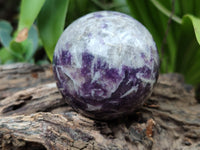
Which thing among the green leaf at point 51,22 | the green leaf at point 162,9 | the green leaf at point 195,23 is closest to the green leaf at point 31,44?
the green leaf at point 51,22

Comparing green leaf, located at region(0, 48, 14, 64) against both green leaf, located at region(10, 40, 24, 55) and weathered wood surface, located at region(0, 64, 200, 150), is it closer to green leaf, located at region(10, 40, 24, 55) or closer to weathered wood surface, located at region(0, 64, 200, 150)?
green leaf, located at region(10, 40, 24, 55)

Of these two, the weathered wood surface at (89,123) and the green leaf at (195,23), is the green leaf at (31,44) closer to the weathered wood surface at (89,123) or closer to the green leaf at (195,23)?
the weathered wood surface at (89,123)

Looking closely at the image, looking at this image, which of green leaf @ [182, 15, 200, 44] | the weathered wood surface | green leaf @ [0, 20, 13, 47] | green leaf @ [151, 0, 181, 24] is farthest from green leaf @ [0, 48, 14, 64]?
green leaf @ [182, 15, 200, 44]

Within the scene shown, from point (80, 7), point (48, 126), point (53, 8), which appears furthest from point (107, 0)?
point (48, 126)

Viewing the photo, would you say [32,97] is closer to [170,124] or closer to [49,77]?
[49,77]

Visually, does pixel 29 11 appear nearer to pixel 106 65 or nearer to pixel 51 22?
pixel 51 22

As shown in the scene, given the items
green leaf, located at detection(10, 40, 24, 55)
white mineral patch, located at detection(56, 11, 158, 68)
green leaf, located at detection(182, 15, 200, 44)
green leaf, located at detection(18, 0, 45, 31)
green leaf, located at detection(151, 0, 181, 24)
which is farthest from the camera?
green leaf, located at detection(10, 40, 24, 55)

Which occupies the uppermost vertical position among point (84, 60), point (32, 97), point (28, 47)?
point (84, 60)
